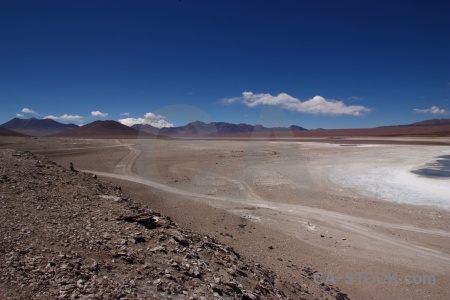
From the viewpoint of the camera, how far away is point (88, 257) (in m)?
4.15

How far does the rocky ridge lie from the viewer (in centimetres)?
347

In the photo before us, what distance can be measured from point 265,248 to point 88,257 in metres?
4.98

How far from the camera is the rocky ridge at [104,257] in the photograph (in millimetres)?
3473

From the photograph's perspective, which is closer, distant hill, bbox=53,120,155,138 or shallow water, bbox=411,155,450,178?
shallow water, bbox=411,155,450,178

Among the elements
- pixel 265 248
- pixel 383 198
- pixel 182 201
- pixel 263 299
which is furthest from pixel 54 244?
pixel 383 198

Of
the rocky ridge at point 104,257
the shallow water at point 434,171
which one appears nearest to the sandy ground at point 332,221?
the rocky ridge at point 104,257

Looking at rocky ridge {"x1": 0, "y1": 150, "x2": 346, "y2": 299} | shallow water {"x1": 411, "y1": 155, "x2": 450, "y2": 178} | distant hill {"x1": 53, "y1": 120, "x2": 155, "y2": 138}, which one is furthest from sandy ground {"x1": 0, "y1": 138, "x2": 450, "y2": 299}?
distant hill {"x1": 53, "y1": 120, "x2": 155, "y2": 138}

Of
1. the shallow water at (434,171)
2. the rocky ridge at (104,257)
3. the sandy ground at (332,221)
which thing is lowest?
the sandy ground at (332,221)

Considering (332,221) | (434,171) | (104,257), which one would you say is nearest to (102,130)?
(434,171)

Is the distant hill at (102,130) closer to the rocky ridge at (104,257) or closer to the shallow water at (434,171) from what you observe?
the shallow water at (434,171)

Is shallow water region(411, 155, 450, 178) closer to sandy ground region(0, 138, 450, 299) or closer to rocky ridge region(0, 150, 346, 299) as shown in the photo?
sandy ground region(0, 138, 450, 299)

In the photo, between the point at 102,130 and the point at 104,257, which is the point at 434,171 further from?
the point at 102,130

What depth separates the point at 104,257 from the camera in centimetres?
429

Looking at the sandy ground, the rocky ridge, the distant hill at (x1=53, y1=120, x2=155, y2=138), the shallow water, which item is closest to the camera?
→ the rocky ridge
